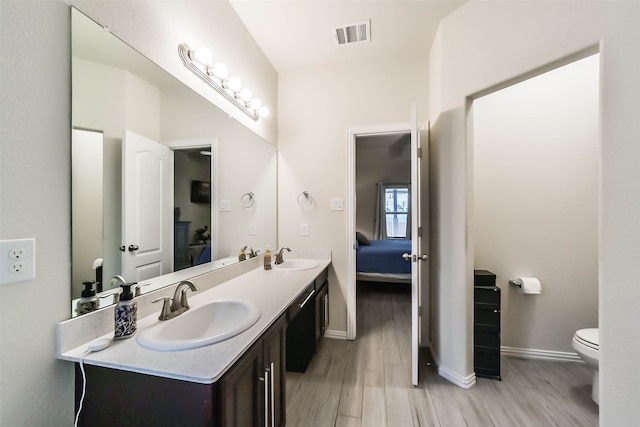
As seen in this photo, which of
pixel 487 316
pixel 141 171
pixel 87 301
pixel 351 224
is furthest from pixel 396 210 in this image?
pixel 87 301

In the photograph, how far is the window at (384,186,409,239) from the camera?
5.55m

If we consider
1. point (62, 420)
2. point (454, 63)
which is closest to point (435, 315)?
point (454, 63)

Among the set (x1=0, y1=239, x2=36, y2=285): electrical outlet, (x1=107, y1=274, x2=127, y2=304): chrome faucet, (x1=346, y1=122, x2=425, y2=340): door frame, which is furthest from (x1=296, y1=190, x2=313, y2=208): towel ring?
(x1=0, y1=239, x2=36, y2=285): electrical outlet

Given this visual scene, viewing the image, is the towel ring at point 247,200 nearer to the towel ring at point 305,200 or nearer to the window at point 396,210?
the towel ring at point 305,200

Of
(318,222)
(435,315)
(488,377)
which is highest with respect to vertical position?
(318,222)

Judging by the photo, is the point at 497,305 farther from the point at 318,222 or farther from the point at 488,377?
A: the point at 318,222

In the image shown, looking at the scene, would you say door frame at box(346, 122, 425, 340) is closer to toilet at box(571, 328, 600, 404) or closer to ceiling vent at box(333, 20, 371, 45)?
ceiling vent at box(333, 20, 371, 45)

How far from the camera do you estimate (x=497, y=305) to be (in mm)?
1795

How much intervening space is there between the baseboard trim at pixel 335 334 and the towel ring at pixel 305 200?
50.6 inches

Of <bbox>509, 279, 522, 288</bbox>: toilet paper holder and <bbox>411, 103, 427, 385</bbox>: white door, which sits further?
<bbox>509, 279, 522, 288</bbox>: toilet paper holder

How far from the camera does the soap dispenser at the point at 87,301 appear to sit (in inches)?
33.1

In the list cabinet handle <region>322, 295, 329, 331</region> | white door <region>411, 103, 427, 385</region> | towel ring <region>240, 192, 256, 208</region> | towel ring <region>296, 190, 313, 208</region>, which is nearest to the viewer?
white door <region>411, 103, 427, 385</region>

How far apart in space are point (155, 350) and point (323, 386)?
1312 millimetres

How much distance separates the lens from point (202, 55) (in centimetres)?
138
